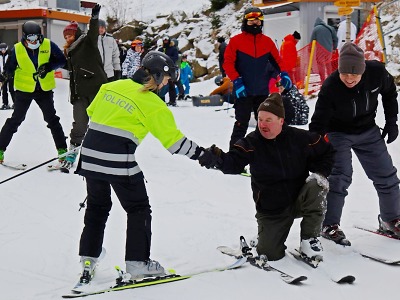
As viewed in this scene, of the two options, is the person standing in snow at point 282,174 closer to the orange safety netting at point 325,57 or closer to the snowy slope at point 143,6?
the orange safety netting at point 325,57

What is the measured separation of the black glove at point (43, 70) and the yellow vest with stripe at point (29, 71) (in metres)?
0.04

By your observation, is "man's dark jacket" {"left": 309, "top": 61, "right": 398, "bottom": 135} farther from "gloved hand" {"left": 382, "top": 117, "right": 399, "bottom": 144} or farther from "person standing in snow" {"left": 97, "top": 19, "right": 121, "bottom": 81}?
"person standing in snow" {"left": 97, "top": 19, "right": 121, "bottom": 81}

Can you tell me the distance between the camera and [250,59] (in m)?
6.93

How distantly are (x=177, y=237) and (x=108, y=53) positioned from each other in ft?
13.7

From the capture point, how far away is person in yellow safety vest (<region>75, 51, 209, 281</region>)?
368cm

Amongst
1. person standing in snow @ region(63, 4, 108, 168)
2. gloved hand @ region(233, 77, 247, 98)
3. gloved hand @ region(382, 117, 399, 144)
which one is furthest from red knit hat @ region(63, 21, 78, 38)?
gloved hand @ region(382, 117, 399, 144)

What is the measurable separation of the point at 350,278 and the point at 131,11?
33.1 m

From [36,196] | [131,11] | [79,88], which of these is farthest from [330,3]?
[131,11]

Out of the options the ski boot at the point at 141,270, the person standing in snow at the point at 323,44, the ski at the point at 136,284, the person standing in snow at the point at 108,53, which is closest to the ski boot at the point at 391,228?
the ski at the point at 136,284

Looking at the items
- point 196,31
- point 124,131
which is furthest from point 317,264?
point 196,31

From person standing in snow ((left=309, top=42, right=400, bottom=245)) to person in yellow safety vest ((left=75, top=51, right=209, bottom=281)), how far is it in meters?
1.40

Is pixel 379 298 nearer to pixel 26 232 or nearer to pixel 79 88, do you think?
pixel 26 232

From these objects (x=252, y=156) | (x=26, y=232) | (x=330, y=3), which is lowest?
(x=26, y=232)

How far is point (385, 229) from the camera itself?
16.3 feet
